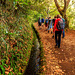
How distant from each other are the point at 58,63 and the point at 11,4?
16.1 ft

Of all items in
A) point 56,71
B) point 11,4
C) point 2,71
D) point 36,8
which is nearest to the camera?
point 2,71

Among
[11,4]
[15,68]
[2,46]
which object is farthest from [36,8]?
[15,68]

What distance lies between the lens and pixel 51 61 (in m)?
3.92

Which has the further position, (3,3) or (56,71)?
(3,3)

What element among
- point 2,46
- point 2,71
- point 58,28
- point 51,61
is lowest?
point 51,61

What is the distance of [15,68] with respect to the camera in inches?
130

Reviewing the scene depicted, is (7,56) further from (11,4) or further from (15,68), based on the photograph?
(11,4)

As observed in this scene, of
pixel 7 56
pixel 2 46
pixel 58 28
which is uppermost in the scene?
pixel 58 28

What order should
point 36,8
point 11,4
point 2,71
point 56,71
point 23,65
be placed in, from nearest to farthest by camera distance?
point 2,71
point 56,71
point 23,65
point 11,4
point 36,8

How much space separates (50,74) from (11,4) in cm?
501

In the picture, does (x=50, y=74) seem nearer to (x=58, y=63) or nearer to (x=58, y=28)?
(x=58, y=63)

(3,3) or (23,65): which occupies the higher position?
(3,3)

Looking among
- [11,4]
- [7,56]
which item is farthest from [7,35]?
[11,4]

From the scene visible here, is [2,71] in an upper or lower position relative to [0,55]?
lower
